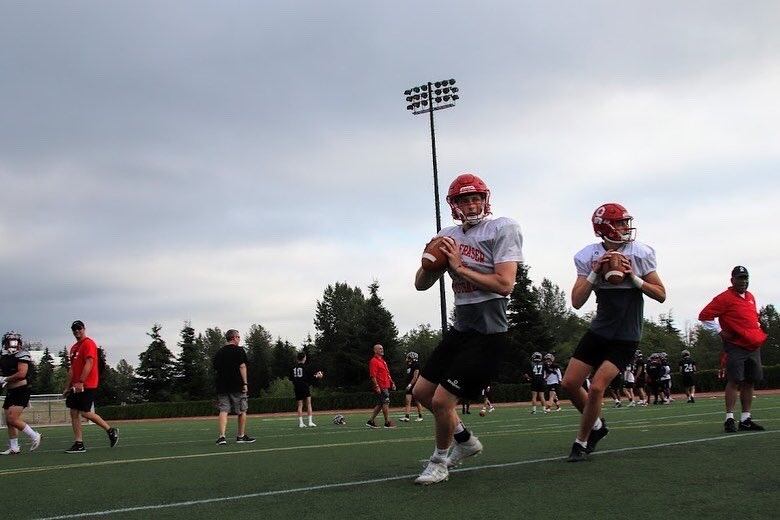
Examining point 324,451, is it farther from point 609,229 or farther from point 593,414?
point 609,229

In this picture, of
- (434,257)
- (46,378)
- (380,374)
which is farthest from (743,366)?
(46,378)

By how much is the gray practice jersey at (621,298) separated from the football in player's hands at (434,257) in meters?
1.69

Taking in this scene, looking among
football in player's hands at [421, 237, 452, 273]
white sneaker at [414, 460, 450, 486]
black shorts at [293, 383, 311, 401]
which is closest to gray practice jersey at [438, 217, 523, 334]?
football in player's hands at [421, 237, 452, 273]

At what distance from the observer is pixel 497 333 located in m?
5.83

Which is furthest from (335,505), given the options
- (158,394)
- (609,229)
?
(158,394)

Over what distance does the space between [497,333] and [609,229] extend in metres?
1.79

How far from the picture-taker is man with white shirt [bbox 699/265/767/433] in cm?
937

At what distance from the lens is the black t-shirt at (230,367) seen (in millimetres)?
13336

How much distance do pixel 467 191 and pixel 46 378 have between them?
126552mm

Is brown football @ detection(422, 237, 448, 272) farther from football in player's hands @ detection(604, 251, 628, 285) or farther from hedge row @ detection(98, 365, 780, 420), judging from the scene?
hedge row @ detection(98, 365, 780, 420)

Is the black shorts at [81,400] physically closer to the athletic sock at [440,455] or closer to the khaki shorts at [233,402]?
the khaki shorts at [233,402]

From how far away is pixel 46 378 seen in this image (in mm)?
119750

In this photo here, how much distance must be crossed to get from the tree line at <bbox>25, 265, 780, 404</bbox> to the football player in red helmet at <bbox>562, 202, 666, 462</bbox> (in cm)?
4356

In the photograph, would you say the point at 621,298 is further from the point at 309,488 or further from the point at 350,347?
the point at 350,347
